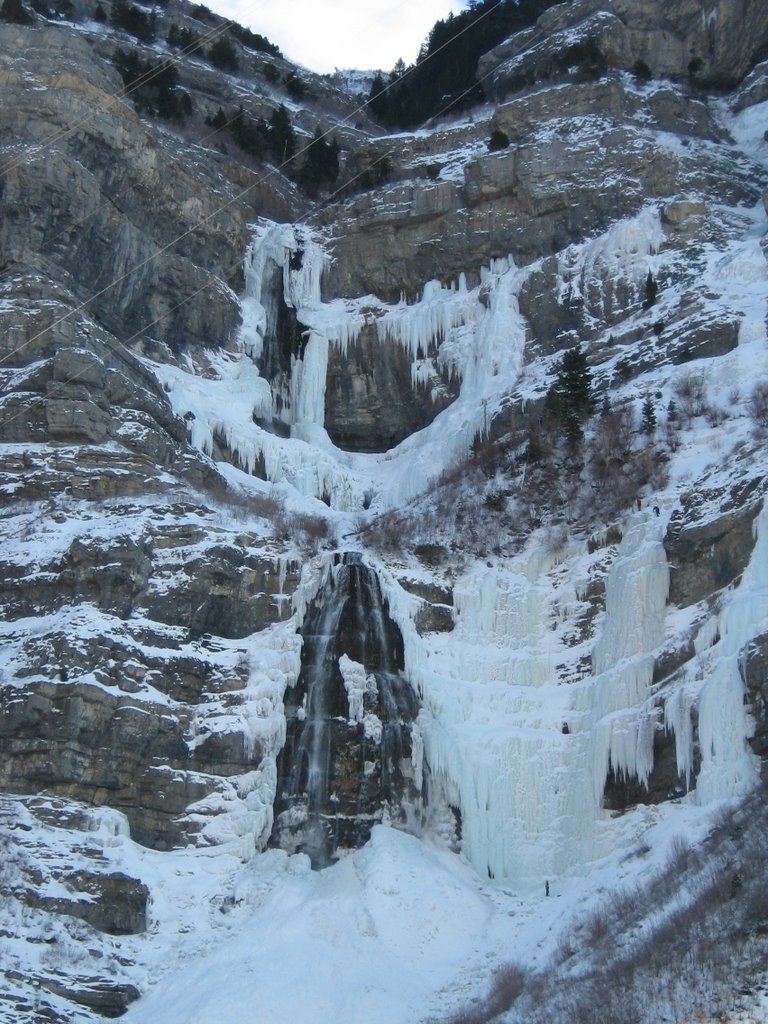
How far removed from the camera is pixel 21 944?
30.0 m

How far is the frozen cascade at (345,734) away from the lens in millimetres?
34438

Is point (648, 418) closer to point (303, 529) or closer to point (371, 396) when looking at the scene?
point (303, 529)

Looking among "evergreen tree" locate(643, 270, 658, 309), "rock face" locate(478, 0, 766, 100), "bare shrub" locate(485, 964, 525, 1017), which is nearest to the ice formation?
"evergreen tree" locate(643, 270, 658, 309)

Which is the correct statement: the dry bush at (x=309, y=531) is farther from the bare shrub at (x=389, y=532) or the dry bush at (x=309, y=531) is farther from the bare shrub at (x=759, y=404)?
the bare shrub at (x=759, y=404)

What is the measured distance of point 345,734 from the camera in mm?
35594

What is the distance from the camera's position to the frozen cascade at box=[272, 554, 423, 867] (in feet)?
113

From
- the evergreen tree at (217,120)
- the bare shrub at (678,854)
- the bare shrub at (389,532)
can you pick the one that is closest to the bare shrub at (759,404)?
the bare shrub at (389,532)

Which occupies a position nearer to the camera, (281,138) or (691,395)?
(691,395)

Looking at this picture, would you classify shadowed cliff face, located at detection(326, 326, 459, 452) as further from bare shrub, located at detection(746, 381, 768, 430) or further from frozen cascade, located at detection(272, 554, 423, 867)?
frozen cascade, located at detection(272, 554, 423, 867)

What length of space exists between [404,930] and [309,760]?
4963 mm

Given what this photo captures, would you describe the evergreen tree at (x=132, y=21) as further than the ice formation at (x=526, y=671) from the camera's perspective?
Yes

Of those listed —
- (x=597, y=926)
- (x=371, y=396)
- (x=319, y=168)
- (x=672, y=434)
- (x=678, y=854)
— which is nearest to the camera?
(x=597, y=926)

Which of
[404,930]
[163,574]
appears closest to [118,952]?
[404,930]

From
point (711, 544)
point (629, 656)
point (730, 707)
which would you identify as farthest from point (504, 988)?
point (711, 544)
